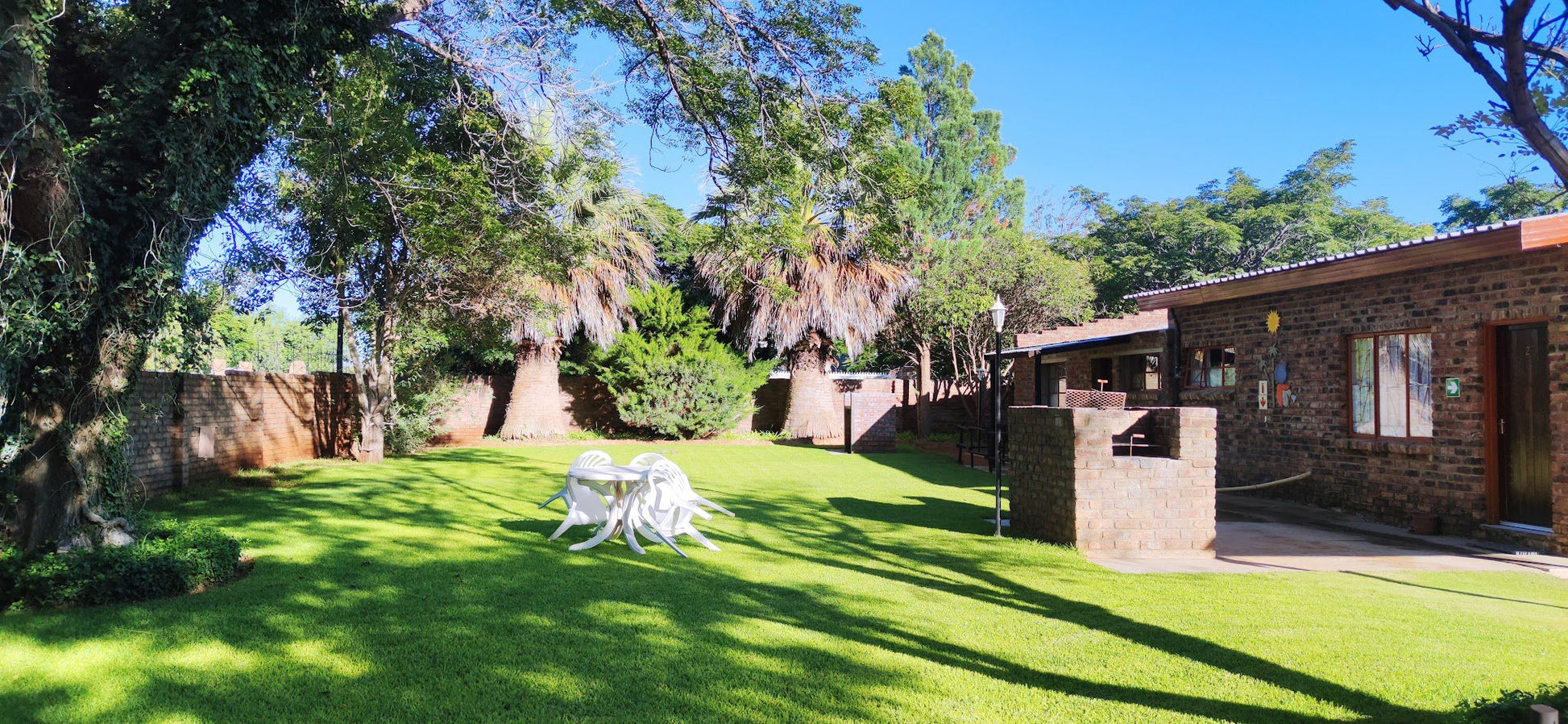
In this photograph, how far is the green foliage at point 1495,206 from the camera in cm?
2489

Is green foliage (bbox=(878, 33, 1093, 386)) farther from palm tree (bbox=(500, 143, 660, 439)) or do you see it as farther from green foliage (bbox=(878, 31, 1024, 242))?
palm tree (bbox=(500, 143, 660, 439))

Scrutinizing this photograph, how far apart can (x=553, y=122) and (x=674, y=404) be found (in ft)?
38.6

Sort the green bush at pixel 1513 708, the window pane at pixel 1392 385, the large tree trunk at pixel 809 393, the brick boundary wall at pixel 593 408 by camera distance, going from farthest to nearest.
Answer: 1. the large tree trunk at pixel 809 393
2. the brick boundary wall at pixel 593 408
3. the window pane at pixel 1392 385
4. the green bush at pixel 1513 708

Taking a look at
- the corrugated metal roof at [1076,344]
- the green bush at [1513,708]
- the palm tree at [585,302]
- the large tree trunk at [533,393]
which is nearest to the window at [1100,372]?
the corrugated metal roof at [1076,344]

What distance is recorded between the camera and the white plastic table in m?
7.11

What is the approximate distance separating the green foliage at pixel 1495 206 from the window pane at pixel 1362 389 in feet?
61.3

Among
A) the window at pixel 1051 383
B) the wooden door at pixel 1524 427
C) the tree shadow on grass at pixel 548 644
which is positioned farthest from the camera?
the window at pixel 1051 383

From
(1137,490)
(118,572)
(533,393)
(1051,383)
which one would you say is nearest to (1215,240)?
(1051,383)

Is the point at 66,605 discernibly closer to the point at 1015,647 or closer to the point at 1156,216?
the point at 1015,647

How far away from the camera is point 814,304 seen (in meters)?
21.0

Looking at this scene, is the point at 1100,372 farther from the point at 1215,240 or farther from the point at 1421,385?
the point at 1215,240

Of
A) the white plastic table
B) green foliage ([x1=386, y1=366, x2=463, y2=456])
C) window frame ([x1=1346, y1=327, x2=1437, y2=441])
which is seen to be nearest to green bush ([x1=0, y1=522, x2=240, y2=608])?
the white plastic table

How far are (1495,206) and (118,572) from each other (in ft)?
131

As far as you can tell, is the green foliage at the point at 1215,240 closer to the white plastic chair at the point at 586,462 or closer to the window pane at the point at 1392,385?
the window pane at the point at 1392,385
